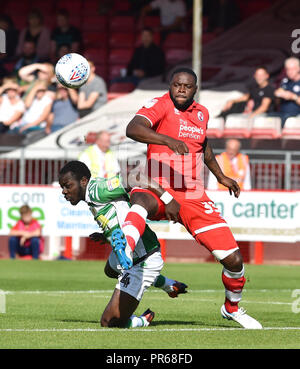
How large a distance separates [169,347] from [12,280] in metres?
8.14

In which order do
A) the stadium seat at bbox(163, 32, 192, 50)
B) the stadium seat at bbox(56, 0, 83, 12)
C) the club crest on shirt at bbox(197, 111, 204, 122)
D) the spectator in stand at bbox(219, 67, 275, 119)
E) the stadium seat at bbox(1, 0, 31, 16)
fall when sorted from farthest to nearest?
the stadium seat at bbox(1, 0, 31, 16), the stadium seat at bbox(56, 0, 83, 12), the stadium seat at bbox(163, 32, 192, 50), the spectator in stand at bbox(219, 67, 275, 119), the club crest on shirt at bbox(197, 111, 204, 122)

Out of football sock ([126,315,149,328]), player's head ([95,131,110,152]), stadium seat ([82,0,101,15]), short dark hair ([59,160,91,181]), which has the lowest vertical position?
football sock ([126,315,149,328])

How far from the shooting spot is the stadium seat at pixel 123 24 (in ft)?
98.6

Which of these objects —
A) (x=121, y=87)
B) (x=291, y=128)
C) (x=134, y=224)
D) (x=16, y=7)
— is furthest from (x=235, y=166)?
(x=16, y=7)

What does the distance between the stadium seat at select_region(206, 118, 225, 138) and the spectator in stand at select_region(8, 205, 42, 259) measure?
5132mm

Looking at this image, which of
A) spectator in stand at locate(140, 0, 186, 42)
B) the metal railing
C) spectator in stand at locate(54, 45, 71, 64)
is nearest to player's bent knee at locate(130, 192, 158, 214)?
the metal railing

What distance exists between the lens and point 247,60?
28.2 meters

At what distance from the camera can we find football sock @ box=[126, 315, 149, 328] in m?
10.3

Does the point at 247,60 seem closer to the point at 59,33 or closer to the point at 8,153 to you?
the point at 59,33

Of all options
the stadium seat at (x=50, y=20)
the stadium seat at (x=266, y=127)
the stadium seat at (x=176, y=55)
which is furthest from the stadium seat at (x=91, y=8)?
the stadium seat at (x=266, y=127)

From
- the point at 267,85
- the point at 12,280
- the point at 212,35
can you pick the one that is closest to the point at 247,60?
the point at 212,35

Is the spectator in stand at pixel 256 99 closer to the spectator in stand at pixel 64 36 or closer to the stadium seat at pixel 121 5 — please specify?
the spectator in stand at pixel 64 36

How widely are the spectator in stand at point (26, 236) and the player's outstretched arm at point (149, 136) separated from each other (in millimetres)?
10824

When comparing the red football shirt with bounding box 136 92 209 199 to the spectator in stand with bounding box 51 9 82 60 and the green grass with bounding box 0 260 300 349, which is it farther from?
the spectator in stand with bounding box 51 9 82 60
